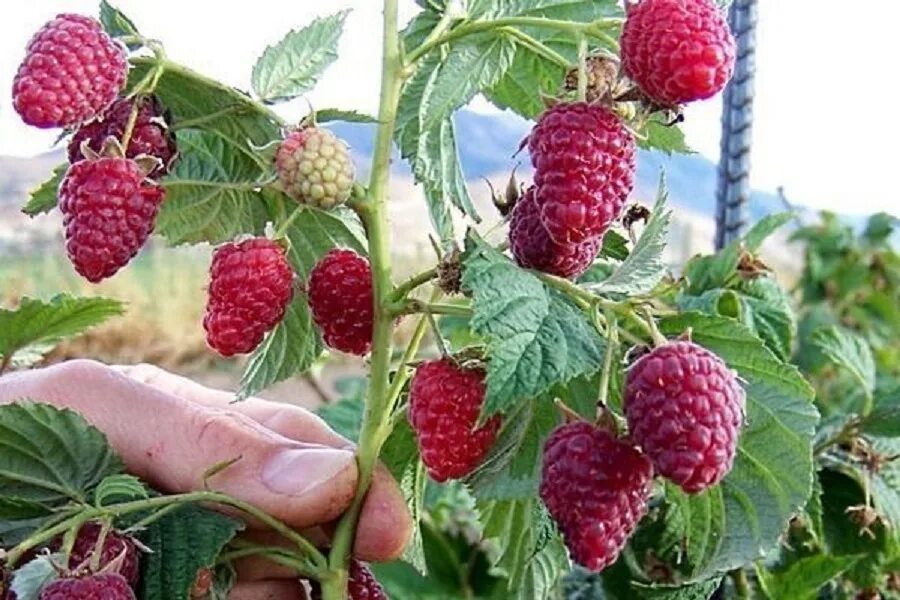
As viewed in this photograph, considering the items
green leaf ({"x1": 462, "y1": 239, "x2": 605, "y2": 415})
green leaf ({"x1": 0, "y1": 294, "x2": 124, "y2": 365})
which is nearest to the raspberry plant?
green leaf ({"x1": 462, "y1": 239, "x2": 605, "y2": 415})

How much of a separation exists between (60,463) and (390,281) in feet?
0.74

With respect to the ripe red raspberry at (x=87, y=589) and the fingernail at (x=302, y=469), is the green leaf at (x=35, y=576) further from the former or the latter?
the fingernail at (x=302, y=469)

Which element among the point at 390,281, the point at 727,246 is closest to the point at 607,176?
the point at 390,281

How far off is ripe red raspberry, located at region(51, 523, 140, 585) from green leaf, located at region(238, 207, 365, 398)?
0.15m

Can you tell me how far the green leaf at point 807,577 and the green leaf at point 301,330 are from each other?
46cm

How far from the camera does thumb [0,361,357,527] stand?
83 centimetres

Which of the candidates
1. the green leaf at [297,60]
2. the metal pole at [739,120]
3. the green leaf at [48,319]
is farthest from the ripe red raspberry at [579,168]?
the metal pole at [739,120]

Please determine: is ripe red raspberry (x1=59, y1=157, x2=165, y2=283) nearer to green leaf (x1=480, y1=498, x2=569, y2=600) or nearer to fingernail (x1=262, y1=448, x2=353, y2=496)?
fingernail (x1=262, y1=448, x2=353, y2=496)

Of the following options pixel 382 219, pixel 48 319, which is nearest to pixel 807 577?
pixel 382 219

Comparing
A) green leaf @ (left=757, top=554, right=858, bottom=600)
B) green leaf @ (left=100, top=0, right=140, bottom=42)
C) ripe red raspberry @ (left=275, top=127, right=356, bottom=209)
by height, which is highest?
green leaf @ (left=100, top=0, right=140, bottom=42)

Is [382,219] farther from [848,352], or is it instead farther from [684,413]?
[848,352]

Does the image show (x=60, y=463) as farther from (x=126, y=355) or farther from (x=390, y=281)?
(x=126, y=355)

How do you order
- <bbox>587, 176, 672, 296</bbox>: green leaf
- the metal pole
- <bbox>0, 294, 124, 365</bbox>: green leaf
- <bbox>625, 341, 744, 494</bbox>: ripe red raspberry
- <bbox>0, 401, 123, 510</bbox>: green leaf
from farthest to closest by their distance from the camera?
1. the metal pole
2. <bbox>0, 294, 124, 365</bbox>: green leaf
3. <bbox>0, 401, 123, 510</bbox>: green leaf
4. <bbox>587, 176, 672, 296</bbox>: green leaf
5. <bbox>625, 341, 744, 494</bbox>: ripe red raspberry

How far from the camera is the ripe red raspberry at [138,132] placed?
755mm
